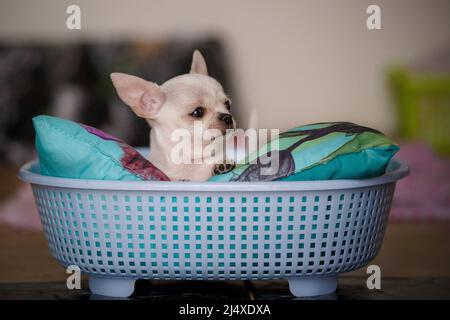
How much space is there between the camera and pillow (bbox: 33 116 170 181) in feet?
4.91

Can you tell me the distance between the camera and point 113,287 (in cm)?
157

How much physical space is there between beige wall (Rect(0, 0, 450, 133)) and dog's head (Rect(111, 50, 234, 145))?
8.20 feet

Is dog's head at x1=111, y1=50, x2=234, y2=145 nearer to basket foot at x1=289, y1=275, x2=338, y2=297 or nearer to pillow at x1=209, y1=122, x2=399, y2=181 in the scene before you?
pillow at x1=209, y1=122, x2=399, y2=181

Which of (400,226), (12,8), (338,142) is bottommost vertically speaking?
(400,226)

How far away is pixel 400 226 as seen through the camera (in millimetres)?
2586

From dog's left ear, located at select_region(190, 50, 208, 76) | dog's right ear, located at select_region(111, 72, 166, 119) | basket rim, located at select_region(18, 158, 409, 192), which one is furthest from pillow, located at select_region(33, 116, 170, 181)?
dog's left ear, located at select_region(190, 50, 208, 76)

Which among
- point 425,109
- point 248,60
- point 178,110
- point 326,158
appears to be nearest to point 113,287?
point 178,110

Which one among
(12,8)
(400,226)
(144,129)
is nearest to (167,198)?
(400,226)

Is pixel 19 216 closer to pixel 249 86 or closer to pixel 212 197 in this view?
pixel 212 197

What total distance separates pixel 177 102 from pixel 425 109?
9.63ft

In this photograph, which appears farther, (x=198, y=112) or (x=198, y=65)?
(x=198, y=65)

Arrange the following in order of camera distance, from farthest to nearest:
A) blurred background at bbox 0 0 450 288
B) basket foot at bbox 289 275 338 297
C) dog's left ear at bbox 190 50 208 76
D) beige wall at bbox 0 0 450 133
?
beige wall at bbox 0 0 450 133 < blurred background at bbox 0 0 450 288 < dog's left ear at bbox 190 50 208 76 < basket foot at bbox 289 275 338 297

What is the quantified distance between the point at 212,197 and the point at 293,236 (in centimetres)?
19

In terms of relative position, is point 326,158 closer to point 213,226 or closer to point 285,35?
point 213,226
